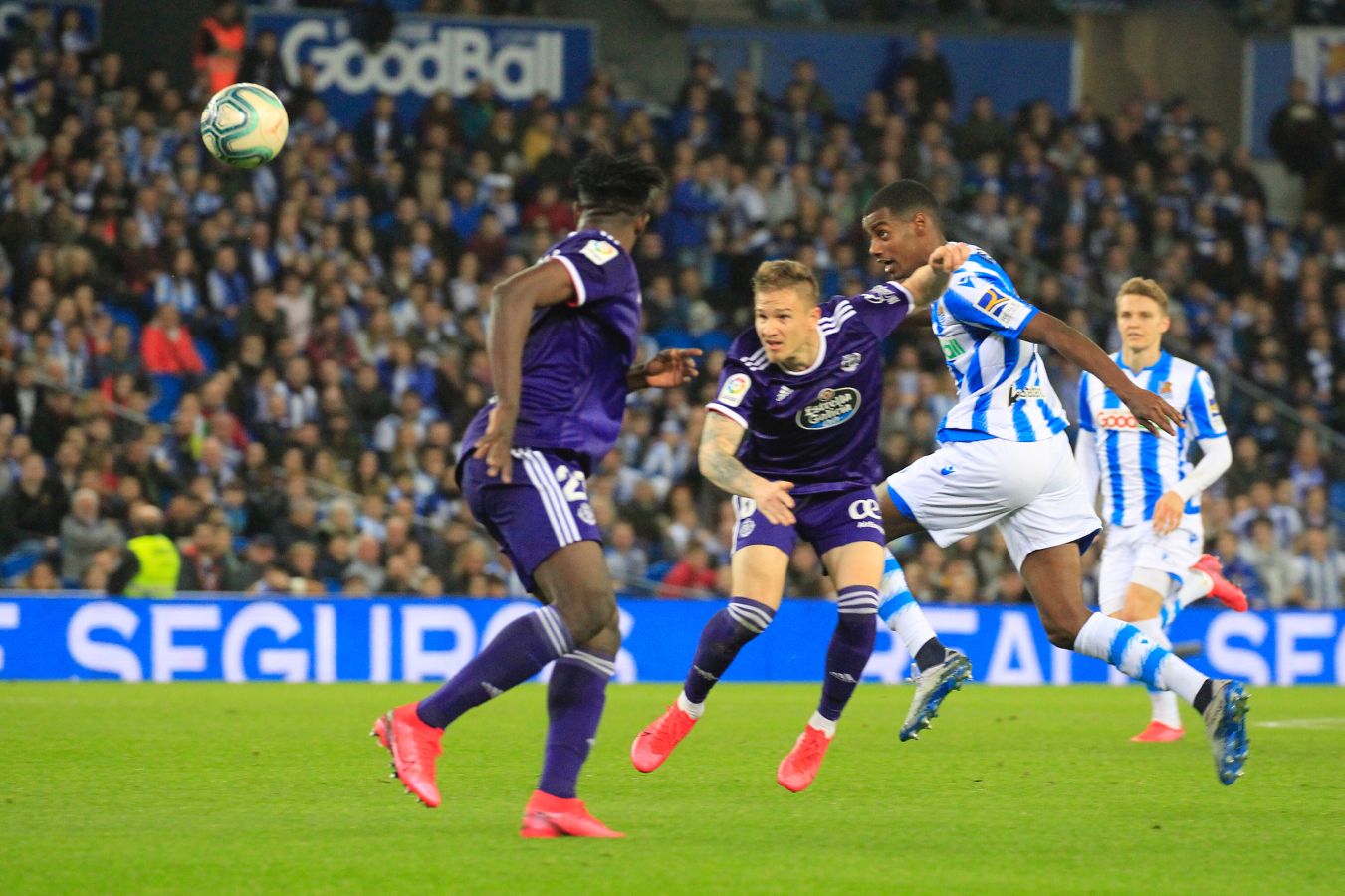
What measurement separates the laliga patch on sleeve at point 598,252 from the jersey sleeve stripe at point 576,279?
67 mm

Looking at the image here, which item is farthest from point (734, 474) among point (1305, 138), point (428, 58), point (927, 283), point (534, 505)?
point (1305, 138)

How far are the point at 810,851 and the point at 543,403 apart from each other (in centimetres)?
161

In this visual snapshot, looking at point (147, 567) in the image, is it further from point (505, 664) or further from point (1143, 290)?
point (505, 664)

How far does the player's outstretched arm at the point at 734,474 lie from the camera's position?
611 centimetres

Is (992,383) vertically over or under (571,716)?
over

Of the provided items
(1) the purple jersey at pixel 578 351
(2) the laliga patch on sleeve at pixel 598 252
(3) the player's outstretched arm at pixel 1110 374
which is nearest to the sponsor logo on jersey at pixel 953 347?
(3) the player's outstretched arm at pixel 1110 374

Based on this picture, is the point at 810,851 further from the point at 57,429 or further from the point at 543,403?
the point at 57,429

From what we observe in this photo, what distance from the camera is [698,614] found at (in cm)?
1565

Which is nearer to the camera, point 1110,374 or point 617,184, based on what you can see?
point 617,184

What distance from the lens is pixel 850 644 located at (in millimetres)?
7500

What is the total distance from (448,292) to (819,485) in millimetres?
11288

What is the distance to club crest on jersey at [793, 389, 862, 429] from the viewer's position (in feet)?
24.3

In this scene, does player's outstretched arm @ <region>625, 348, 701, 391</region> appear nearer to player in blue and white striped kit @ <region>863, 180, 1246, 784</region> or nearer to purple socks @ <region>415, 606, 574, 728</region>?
purple socks @ <region>415, 606, 574, 728</region>

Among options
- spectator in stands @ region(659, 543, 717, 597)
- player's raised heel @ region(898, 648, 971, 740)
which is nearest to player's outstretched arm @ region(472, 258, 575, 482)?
player's raised heel @ region(898, 648, 971, 740)
